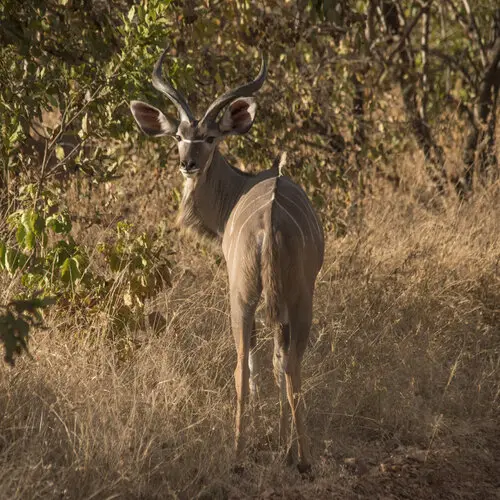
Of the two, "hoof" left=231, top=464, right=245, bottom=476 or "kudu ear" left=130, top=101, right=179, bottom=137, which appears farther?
"kudu ear" left=130, top=101, right=179, bottom=137

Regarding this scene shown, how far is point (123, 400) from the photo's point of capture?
3.74 metres

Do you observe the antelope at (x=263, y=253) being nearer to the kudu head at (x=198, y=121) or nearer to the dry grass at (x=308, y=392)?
the kudu head at (x=198, y=121)

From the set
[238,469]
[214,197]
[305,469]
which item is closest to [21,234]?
[214,197]

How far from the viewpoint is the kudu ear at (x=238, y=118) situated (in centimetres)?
434

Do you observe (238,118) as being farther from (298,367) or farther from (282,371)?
(298,367)

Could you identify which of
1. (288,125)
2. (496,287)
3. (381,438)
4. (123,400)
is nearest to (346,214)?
(288,125)

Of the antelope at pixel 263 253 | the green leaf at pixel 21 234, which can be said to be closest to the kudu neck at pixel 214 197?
the antelope at pixel 263 253

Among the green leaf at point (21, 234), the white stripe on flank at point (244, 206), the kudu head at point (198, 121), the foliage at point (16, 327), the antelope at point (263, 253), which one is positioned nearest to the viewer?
the foliage at point (16, 327)

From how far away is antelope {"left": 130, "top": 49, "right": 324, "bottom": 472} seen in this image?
11.5 feet

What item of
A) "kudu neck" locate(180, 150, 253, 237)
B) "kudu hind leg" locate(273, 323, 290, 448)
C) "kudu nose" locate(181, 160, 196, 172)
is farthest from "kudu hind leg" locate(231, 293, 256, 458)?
"kudu neck" locate(180, 150, 253, 237)

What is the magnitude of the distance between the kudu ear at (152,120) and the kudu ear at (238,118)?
0.74 ft

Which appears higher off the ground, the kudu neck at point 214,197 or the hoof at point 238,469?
the kudu neck at point 214,197

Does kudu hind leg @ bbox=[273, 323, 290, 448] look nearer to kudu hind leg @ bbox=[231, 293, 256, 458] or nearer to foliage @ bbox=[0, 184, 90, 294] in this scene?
kudu hind leg @ bbox=[231, 293, 256, 458]

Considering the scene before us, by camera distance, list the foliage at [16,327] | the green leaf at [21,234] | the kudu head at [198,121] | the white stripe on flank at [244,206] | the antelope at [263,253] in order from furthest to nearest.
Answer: the kudu head at [198,121] < the green leaf at [21,234] < the white stripe on flank at [244,206] < the antelope at [263,253] < the foliage at [16,327]
